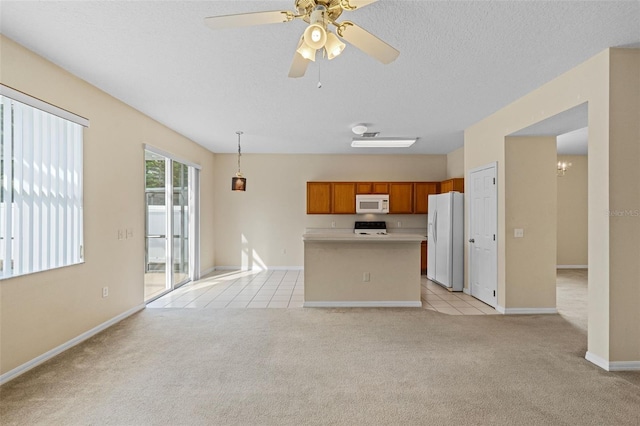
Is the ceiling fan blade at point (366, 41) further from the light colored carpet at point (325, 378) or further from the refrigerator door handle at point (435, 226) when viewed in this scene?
the refrigerator door handle at point (435, 226)

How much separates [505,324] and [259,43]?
4.00 metres

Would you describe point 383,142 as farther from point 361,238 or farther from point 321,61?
point 321,61

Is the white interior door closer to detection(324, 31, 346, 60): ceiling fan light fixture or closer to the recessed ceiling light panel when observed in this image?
the recessed ceiling light panel

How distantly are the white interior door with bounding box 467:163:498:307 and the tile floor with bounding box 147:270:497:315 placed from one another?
0.25 metres

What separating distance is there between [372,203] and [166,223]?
4121 millimetres

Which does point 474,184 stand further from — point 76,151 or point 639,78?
point 76,151

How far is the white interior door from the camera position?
4285 mm

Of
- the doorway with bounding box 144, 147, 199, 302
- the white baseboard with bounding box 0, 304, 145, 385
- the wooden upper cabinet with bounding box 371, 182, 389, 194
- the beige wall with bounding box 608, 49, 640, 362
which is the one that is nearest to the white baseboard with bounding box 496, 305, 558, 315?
the beige wall with bounding box 608, 49, 640, 362

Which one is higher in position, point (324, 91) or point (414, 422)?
point (324, 91)

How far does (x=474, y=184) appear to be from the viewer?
4840mm

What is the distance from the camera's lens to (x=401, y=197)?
7.07m

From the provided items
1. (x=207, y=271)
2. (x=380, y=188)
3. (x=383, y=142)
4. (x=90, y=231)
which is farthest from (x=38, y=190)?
(x=380, y=188)

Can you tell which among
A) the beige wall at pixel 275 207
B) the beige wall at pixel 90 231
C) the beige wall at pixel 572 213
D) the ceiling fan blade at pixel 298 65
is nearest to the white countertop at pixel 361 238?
the beige wall at pixel 90 231

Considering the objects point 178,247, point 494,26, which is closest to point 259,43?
point 494,26
